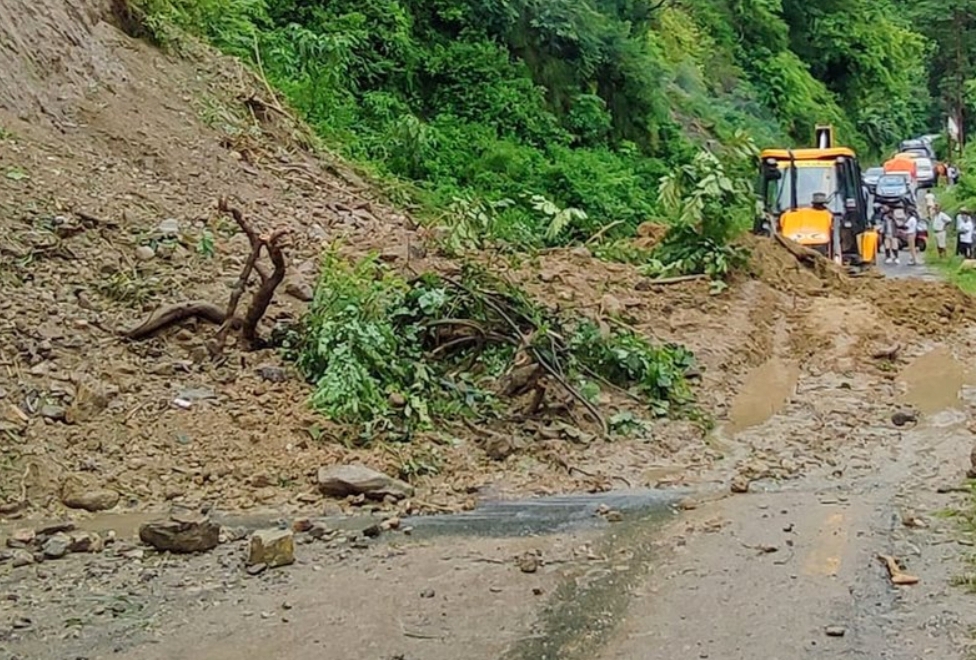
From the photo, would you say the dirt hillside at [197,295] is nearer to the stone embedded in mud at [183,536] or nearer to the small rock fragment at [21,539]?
the small rock fragment at [21,539]

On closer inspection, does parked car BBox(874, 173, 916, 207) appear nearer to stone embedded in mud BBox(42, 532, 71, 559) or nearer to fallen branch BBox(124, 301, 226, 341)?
fallen branch BBox(124, 301, 226, 341)

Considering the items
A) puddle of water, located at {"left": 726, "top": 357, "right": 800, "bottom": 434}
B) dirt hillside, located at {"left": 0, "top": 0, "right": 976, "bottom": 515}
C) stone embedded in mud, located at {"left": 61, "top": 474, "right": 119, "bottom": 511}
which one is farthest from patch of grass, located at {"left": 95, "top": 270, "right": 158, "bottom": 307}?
puddle of water, located at {"left": 726, "top": 357, "right": 800, "bottom": 434}

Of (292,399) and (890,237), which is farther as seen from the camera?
(890,237)

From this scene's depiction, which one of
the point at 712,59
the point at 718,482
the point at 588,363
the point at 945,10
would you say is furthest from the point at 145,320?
the point at 945,10

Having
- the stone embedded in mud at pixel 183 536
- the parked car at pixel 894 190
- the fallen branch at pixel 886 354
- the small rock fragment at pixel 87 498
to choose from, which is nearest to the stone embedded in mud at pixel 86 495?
the small rock fragment at pixel 87 498

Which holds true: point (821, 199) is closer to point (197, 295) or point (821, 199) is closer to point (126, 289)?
point (197, 295)

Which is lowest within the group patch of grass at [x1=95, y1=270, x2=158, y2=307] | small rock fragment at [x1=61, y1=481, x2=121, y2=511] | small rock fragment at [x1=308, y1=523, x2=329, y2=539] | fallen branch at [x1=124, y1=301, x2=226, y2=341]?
small rock fragment at [x1=61, y1=481, x2=121, y2=511]

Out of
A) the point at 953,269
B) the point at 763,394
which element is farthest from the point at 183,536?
the point at 953,269

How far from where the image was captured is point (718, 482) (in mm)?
8602

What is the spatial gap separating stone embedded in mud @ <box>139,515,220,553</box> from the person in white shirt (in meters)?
22.3

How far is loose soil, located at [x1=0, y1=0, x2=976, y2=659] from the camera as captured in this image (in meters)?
5.78

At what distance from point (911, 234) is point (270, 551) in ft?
75.8

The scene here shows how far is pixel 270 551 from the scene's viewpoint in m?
6.46

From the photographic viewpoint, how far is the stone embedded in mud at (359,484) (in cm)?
794
